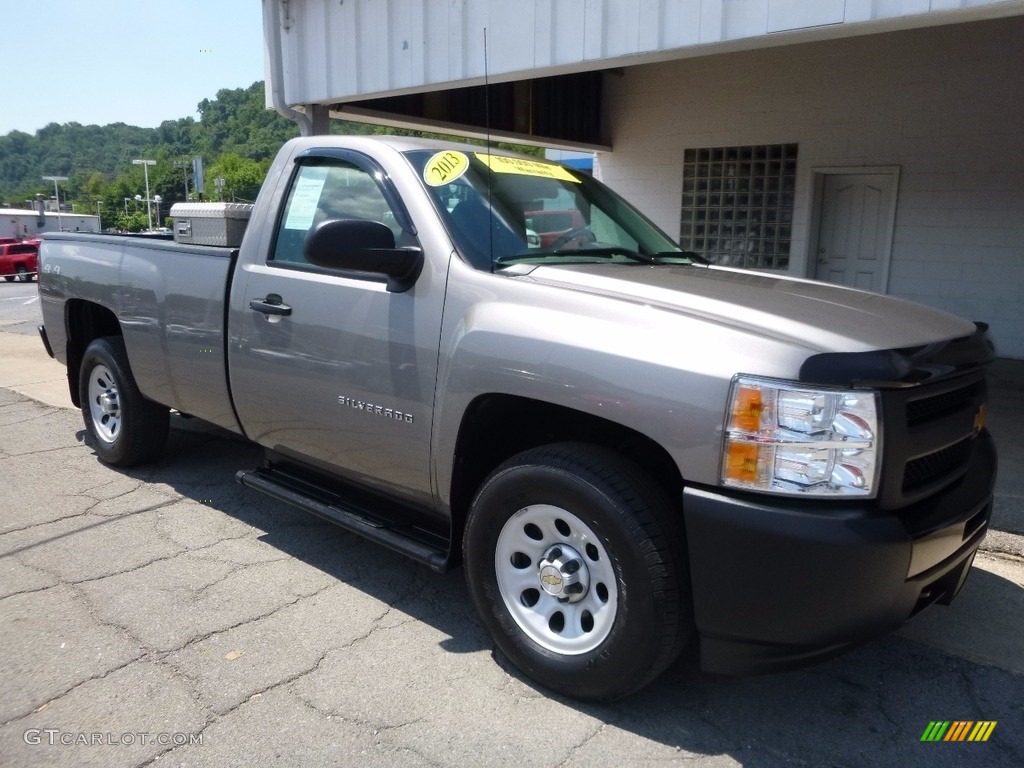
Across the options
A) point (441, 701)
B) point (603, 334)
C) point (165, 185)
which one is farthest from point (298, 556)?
point (165, 185)

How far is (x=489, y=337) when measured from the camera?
2.92m

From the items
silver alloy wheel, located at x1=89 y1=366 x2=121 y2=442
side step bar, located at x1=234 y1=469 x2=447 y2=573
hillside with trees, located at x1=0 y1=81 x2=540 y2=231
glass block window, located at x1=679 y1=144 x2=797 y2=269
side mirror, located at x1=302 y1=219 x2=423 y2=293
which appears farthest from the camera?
hillside with trees, located at x1=0 y1=81 x2=540 y2=231

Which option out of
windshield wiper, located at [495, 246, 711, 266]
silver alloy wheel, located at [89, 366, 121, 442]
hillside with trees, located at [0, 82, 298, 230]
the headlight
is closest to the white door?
windshield wiper, located at [495, 246, 711, 266]

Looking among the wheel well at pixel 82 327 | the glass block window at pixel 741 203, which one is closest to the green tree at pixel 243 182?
the wheel well at pixel 82 327

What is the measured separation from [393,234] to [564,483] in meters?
1.31

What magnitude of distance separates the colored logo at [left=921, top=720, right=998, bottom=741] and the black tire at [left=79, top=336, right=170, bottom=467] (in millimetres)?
4271

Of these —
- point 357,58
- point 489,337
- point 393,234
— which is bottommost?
point 489,337

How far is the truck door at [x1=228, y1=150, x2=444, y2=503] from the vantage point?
10.6 ft

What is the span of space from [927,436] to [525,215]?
1767 millimetres

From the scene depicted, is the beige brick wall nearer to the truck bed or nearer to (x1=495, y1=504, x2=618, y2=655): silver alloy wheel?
the truck bed

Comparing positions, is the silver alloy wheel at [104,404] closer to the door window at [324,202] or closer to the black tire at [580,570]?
the door window at [324,202]

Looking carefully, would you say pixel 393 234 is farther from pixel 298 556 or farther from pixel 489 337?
pixel 298 556

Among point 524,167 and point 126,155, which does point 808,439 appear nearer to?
point 524,167

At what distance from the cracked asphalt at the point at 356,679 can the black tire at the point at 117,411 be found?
0.90 meters
